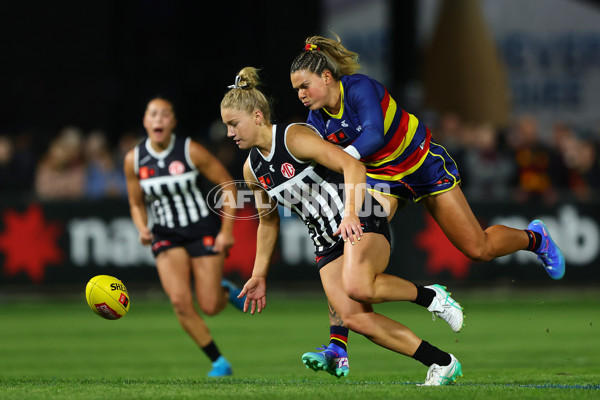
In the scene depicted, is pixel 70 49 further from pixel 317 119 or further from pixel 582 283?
pixel 317 119

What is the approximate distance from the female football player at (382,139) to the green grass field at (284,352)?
1.05 meters

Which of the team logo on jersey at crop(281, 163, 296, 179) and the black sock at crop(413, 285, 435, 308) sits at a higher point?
the team logo on jersey at crop(281, 163, 296, 179)

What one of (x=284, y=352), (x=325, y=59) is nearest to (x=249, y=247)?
(x=284, y=352)

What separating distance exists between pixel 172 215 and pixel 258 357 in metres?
2.15

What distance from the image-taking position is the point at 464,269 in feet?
51.5

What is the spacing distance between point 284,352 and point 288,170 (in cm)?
448

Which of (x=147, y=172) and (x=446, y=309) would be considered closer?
(x=446, y=309)

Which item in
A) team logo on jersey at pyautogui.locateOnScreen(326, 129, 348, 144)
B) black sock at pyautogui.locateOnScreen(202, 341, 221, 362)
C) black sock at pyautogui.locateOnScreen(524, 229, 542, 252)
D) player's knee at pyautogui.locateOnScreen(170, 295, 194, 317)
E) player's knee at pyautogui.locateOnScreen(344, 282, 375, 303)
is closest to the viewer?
player's knee at pyautogui.locateOnScreen(344, 282, 375, 303)

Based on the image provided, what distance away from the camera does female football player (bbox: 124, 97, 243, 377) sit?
939 cm

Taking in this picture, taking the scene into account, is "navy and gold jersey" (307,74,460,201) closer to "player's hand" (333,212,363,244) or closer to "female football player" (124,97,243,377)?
"player's hand" (333,212,363,244)

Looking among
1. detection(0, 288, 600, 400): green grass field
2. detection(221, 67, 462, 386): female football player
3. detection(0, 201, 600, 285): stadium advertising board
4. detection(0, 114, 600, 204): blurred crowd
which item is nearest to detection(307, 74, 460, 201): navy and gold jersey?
detection(221, 67, 462, 386): female football player

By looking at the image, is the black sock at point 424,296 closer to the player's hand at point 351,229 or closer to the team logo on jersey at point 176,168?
the player's hand at point 351,229

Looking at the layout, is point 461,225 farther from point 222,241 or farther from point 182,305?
point 182,305

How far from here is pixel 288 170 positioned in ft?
23.1
